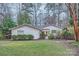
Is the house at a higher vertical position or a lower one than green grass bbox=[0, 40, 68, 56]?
higher

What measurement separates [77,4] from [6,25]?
50 cm

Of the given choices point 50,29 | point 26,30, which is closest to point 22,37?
point 26,30

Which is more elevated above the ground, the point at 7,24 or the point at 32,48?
the point at 7,24

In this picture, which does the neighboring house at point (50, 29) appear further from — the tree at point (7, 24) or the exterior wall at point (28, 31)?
the tree at point (7, 24)

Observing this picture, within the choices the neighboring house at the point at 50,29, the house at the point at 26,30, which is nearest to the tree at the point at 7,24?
the house at the point at 26,30

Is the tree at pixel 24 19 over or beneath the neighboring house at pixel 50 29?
over

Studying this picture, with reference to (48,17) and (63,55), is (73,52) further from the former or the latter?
(48,17)

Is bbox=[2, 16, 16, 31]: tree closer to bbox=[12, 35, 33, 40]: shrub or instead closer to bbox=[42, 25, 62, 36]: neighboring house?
bbox=[12, 35, 33, 40]: shrub

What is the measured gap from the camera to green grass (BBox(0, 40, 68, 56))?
3.60m

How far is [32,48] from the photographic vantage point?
3602 millimetres

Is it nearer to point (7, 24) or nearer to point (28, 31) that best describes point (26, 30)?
point (28, 31)

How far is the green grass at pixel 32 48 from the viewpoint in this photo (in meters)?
3.60

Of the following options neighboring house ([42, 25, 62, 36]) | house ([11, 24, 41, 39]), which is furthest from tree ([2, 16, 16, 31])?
neighboring house ([42, 25, 62, 36])

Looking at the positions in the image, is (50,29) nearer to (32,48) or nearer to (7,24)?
(32,48)
